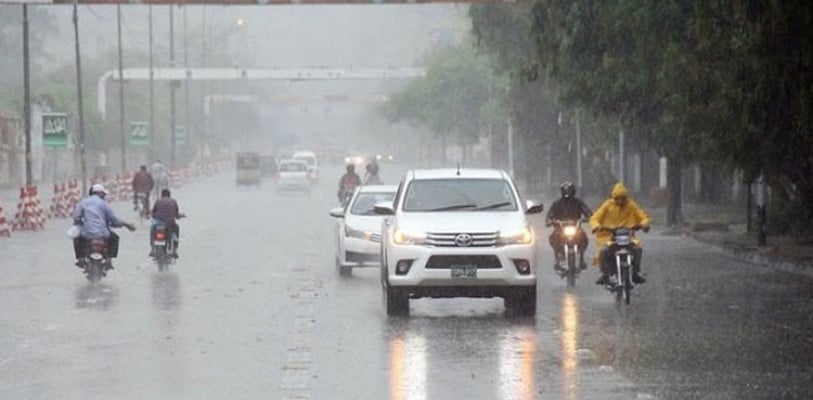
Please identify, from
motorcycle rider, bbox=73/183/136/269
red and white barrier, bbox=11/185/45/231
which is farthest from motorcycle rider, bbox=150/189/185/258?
red and white barrier, bbox=11/185/45/231

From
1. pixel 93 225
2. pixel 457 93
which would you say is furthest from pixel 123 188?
pixel 93 225

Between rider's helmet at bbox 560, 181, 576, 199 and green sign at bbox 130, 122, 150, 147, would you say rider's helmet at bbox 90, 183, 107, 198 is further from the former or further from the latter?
green sign at bbox 130, 122, 150, 147

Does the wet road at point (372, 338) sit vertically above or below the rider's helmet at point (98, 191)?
below

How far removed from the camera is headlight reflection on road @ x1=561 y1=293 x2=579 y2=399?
15.0 m

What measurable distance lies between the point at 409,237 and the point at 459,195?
5.06ft

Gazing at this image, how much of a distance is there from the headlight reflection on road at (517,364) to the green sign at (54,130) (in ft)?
132

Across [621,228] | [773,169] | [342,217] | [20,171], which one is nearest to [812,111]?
[621,228]

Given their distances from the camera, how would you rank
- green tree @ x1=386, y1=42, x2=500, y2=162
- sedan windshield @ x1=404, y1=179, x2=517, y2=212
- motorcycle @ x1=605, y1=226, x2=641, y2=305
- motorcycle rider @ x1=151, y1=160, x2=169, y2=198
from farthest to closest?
green tree @ x1=386, y1=42, x2=500, y2=162
motorcycle rider @ x1=151, y1=160, x2=169, y2=198
motorcycle @ x1=605, y1=226, x2=641, y2=305
sedan windshield @ x1=404, y1=179, x2=517, y2=212

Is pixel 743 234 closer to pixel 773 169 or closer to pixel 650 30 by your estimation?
pixel 650 30

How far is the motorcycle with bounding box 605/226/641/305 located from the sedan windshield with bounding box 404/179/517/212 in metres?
1.99

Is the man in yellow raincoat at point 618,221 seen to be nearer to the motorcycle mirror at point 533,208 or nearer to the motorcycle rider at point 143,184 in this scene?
the motorcycle mirror at point 533,208

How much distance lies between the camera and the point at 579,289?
27234mm

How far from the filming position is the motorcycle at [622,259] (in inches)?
958

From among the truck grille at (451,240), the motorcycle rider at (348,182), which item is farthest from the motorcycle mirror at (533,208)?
the motorcycle rider at (348,182)
